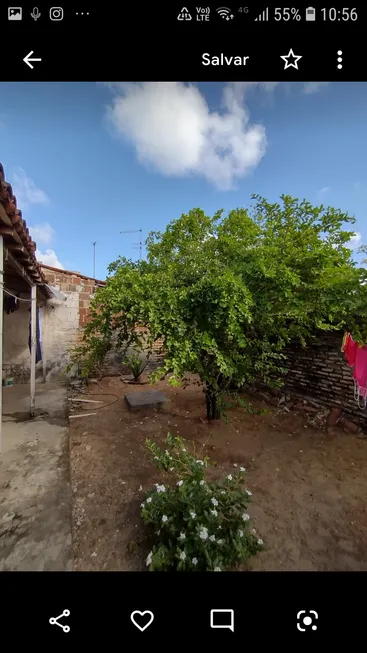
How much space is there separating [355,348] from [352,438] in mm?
1503

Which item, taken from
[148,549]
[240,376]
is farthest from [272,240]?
[148,549]

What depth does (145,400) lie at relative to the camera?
5.81 m

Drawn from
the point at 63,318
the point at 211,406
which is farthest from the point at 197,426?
the point at 63,318

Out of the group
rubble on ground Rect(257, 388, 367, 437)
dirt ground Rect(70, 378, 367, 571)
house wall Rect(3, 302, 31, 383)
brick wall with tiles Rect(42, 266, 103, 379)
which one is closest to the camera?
dirt ground Rect(70, 378, 367, 571)

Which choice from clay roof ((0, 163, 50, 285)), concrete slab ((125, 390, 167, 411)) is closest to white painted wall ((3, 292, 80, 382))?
concrete slab ((125, 390, 167, 411))

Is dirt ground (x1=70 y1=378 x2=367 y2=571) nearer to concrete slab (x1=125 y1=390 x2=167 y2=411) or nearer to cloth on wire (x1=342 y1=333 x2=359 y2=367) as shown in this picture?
concrete slab (x1=125 y1=390 x2=167 y2=411)

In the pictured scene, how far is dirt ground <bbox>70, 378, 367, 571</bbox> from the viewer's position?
2.10 metres
